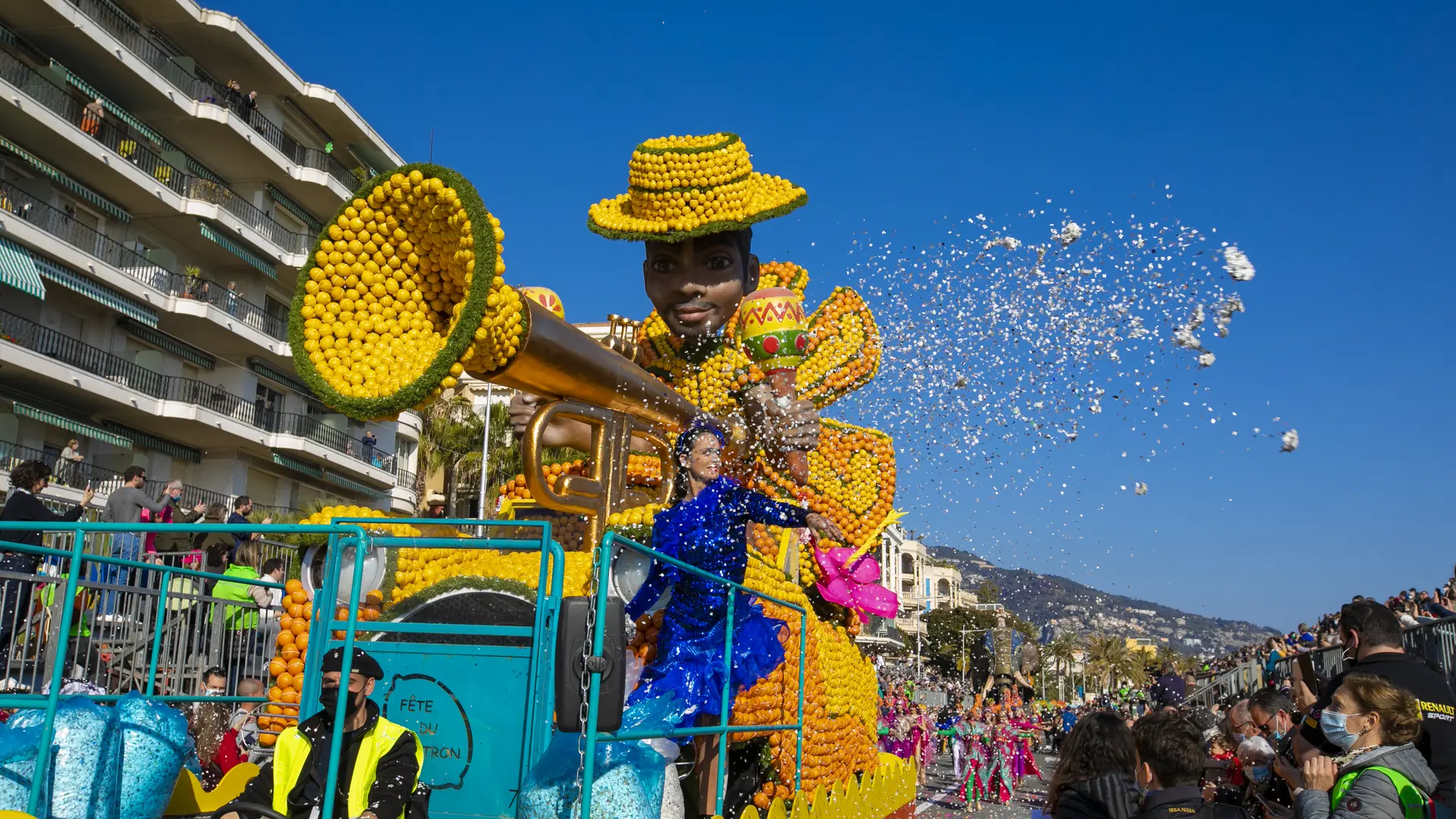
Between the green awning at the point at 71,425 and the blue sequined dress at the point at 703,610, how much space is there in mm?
22440

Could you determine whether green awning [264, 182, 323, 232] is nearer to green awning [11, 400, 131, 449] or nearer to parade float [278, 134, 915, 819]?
green awning [11, 400, 131, 449]

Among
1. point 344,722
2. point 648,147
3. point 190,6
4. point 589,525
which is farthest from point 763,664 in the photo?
point 190,6

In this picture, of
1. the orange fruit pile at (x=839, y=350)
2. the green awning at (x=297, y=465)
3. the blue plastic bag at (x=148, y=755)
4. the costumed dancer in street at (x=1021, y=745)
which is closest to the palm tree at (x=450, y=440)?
the green awning at (x=297, y=465)

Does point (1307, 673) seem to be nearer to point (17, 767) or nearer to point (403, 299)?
point (403, 299)

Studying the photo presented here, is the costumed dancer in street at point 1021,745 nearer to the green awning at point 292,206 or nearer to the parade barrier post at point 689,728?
the parade barrier post at point 689,728

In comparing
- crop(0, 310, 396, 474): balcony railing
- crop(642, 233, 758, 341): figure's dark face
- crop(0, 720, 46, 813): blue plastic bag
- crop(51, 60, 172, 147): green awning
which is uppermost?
crop(51, 60, 172, 147): green awning

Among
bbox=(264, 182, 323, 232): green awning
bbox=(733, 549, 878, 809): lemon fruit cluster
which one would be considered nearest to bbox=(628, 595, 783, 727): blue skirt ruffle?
bbox=(733, 549, 878, 809): lemon fruit cluster

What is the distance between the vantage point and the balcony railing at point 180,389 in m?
23.7

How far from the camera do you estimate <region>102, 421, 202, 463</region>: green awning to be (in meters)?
26.4

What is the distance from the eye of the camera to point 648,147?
7.50 metres

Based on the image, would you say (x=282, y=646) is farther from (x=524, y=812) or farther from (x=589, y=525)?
(x=524, y=812)

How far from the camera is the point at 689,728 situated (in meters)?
4.58

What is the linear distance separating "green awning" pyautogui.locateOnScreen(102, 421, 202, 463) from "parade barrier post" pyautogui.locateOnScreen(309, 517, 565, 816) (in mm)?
24767

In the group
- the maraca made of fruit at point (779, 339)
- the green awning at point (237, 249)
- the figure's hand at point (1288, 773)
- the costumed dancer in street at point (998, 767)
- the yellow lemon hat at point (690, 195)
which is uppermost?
the green awning at point (237, 249)
